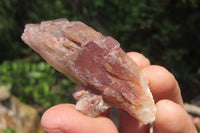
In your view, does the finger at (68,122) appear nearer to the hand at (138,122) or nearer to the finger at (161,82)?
the hand at (138,122)

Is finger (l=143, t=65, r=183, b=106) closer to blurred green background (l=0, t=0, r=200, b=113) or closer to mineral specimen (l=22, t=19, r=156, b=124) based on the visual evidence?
mineral specimen (l=22, t=19, r=156, b=124)

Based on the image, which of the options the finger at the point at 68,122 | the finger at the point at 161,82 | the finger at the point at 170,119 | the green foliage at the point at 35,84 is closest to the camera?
the finger at the point at 68,122

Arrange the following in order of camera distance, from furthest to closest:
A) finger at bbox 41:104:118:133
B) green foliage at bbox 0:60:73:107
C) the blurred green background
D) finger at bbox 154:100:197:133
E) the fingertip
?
1. green foliage at bbox 0:60:73:107
2. the blurred green background
3. the fingertip
4. finger at bbox 154:100:197:133
5. finger at bbox 41:104:118:133

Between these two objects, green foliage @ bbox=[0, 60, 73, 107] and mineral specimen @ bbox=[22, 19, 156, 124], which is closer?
mineral specimen @ bbox=[22, 19, 156, 124]

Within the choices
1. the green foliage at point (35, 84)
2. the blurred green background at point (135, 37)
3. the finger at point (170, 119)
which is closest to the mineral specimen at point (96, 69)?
the finger at point (170, 119)

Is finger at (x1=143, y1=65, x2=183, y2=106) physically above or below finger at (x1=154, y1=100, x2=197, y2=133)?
above

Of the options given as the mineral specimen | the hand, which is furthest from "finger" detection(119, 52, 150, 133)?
the mineral specimen

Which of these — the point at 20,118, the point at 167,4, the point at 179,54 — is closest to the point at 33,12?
the point at 20,118
